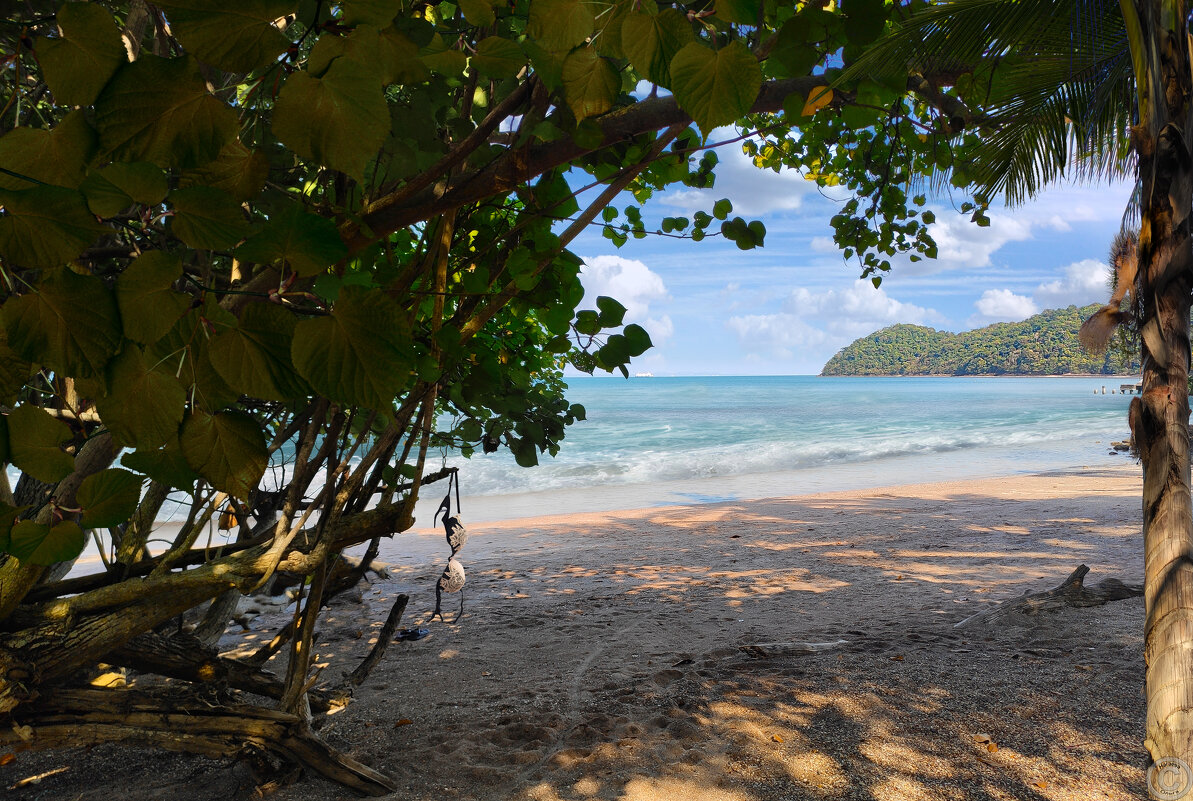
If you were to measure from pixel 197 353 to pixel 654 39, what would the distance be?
1.60ft

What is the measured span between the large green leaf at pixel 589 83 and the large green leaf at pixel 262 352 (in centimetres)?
33

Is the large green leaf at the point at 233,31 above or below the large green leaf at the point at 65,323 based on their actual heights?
above

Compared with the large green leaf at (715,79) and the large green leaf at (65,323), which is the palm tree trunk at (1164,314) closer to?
the large green leaf at (715,79)

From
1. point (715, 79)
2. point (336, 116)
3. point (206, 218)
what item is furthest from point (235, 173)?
point (715, 79)

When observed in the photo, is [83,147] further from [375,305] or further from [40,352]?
[375,305]

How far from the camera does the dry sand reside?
→ 255cm

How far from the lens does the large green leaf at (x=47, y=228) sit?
0.50 meters

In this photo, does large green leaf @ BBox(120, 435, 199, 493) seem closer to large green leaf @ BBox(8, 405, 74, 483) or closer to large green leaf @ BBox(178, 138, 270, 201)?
large green leaf @ BBox(8, 405, 74, 483)

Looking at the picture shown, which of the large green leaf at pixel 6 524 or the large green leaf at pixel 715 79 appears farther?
the large green leaf at pixel 6 524

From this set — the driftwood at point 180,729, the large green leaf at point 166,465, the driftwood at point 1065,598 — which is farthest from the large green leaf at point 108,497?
the driftwood at point 1065,598

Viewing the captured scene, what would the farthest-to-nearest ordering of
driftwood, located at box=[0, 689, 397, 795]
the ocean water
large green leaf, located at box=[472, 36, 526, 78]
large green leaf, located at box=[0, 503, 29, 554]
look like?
the ocean water, driftwood, located at box=[0, 689, 397, 795], large green leaf, located at box=[472, 36, 526, 78], large green leaf, located at box=[0, 503, 29, 554]

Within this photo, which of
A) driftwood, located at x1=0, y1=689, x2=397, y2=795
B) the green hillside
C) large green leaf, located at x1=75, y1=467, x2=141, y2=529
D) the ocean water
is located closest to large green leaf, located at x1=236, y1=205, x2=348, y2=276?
large green leaf, located at x1=75, y1=467, x2=141, y2=529

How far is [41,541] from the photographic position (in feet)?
2.56

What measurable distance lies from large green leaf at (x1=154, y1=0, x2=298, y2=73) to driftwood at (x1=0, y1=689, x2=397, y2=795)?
94.5 inches
